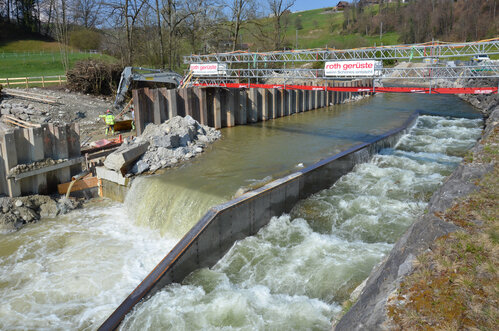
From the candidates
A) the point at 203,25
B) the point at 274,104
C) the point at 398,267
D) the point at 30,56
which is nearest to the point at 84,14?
the point at 30,56

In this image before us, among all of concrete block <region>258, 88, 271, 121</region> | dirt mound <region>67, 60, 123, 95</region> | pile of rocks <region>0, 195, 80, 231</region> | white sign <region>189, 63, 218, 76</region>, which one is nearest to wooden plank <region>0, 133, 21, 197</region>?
pile of rocks <region>0, 195, 80, 231</region>

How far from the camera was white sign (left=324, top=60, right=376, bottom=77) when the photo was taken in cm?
1675

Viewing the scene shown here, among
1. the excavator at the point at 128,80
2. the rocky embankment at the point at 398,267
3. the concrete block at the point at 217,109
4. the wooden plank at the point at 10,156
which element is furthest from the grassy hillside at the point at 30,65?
the rocky embankment at the point at 398,267

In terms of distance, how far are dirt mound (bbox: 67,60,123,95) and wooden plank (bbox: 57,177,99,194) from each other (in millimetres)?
16165

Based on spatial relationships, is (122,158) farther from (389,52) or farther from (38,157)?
(389,52)

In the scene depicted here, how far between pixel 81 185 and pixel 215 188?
494 centimetres

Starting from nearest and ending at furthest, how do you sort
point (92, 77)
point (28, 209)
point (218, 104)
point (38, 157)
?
point (28, 209) → point (38, 157) → point (218, 104) → point (92, 77)

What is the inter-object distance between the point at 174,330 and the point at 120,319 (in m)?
0.99

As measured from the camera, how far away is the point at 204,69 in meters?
24.9

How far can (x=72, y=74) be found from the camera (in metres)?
27.0

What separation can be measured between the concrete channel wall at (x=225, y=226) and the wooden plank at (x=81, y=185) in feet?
19.8

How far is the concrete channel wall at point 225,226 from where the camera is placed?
7.27 meters

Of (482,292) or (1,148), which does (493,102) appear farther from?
(1,148)

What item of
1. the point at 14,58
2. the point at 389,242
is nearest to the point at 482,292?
the point at 389,242
